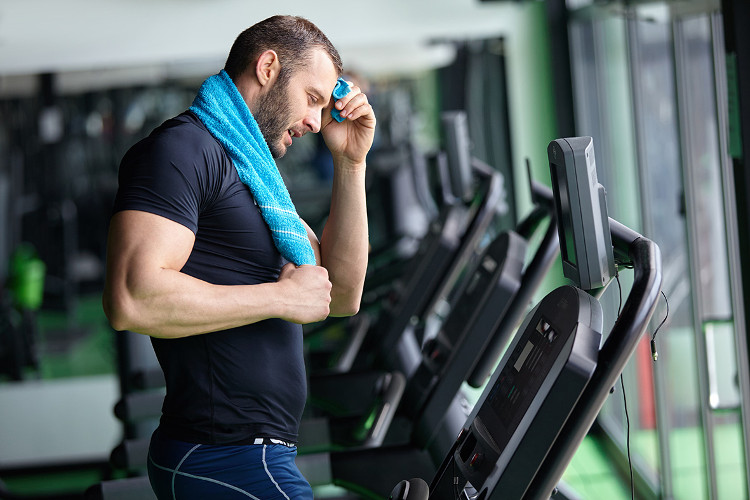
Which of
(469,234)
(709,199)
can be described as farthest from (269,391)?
(709,199)

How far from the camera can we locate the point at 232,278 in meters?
1.45

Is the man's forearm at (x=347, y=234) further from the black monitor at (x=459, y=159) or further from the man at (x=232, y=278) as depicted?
the black monitor at (x=459, y=159)

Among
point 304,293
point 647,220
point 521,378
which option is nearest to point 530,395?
point 521,378

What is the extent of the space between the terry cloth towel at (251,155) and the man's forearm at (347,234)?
0.20m

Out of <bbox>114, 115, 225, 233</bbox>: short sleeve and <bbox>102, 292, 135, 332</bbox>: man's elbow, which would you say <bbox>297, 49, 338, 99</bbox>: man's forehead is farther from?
<bbox>102, 292, 135, 332</bbox>: man's elbow

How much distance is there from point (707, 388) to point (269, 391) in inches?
63.9

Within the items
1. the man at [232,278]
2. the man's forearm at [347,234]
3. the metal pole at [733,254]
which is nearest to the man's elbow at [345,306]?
the man's forearm at [347,234]

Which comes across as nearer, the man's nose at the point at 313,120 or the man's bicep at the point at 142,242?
the man's bicep at the point at 142,242

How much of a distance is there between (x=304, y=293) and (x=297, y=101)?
0.34m

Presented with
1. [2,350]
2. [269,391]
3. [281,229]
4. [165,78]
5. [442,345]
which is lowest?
[2,350]

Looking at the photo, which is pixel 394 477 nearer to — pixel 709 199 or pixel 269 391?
pixel 269 391

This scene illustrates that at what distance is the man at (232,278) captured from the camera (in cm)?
132

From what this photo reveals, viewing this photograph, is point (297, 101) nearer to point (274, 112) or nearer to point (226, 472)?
point (274, 112)

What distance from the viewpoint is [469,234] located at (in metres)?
2.83
